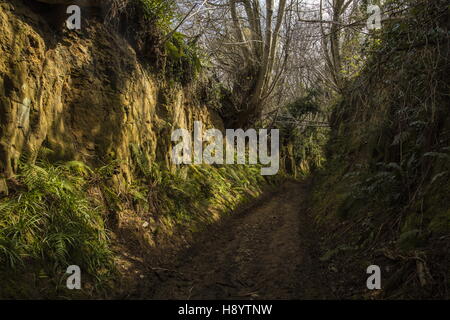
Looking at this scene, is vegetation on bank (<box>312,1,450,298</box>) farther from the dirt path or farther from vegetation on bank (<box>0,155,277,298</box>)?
vegetation on bank (<box>0,155,277,298</box>)

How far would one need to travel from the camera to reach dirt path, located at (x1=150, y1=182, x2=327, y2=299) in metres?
3.96

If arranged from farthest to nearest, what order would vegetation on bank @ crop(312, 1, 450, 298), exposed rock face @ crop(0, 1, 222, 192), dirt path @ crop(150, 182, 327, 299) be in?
exposed rock face @ crop(0, 1, 222, 192)
dirt path @ crop(150, 182, 327, 299)
vegetation on bank @ crop(312, 1, 450, 298)

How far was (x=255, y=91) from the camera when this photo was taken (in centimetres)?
1312

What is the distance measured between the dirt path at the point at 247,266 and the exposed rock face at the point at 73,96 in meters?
2.23

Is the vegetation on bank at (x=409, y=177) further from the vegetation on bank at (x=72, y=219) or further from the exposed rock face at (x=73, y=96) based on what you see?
the exposed rock face at (x=73, y=96)

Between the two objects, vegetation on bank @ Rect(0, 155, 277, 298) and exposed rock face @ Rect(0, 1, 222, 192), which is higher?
exposed rock face @ Rect(0, 1, 222, 192)

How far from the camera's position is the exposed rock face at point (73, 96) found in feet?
13.8

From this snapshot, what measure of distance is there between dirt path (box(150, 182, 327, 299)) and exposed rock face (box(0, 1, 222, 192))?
2.23 m

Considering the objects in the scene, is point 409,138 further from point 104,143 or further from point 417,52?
point 104,143

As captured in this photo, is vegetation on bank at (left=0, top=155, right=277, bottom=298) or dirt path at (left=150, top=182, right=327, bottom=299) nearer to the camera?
vegetation on bank at (left=0, top=155, right=277, bottom=298)

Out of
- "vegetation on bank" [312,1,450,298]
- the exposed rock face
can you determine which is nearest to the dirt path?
"vegetation on bank" [312,1,450,298]

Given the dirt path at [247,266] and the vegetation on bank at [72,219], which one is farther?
the dirt path at [247,266]

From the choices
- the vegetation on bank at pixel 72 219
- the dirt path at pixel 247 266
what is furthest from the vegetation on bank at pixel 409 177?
the vegetation on bank at pixel 72 219

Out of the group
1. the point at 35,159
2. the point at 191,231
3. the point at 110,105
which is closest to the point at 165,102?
the point at 110,105
